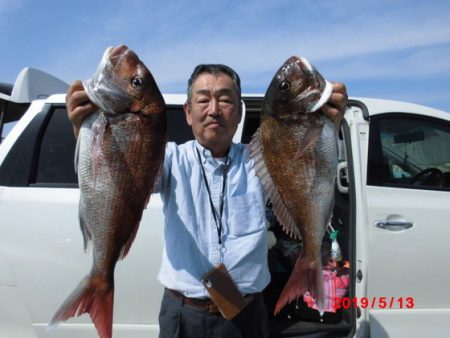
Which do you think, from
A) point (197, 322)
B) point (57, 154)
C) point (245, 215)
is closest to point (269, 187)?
point (245, 215)

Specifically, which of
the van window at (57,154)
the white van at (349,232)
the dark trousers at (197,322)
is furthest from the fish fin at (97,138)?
the van window at (57,154)

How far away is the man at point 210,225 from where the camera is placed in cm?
217

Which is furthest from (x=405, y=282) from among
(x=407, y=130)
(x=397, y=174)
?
(x=407, y=130)

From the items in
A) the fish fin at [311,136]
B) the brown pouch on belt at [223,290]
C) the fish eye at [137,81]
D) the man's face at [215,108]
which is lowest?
the brown pouch on belt at [223,290]

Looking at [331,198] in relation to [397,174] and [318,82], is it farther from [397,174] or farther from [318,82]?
[397,174]

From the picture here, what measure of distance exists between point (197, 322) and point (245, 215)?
1.90 ft

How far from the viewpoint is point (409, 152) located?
3.84 metres

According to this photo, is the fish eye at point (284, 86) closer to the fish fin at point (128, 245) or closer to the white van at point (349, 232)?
the fish fin at point (128, 245)

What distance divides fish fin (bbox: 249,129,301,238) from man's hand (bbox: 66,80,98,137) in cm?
78

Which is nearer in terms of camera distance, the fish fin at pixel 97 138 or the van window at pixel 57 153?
the fish fin at pixel 97 138

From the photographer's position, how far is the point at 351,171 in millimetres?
3438

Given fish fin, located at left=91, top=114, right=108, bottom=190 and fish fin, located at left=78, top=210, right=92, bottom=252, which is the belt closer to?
fish fin, located at left=78, top=210, right=92, bottom=252

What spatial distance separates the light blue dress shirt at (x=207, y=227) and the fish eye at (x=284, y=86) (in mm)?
484

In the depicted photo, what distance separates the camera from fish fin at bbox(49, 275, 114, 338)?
1.95m
